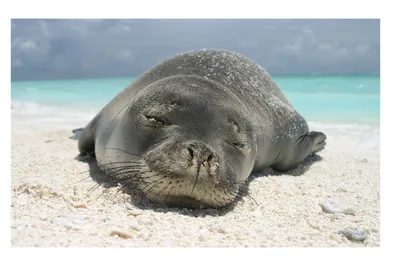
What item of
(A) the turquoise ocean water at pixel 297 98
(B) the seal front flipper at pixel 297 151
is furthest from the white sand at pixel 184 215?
(A) the turquoise ocean water at pixel 297 98

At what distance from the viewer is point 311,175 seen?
5258 mm

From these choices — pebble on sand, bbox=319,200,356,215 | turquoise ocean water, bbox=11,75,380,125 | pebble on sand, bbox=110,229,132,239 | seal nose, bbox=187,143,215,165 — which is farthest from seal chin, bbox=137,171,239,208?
turquoise ocean water, bbox=11,75,380,125

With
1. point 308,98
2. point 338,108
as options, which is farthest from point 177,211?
point 308,98

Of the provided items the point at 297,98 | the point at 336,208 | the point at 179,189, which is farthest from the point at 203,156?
the point at 297,98

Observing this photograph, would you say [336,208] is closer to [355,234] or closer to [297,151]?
[355,234]

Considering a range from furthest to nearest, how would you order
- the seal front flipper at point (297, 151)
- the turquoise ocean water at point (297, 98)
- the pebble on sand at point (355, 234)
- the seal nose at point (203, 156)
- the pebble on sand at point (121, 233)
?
the turquoise ocean water at point (297, 98)
the seal front flipper at point (297, 151)
the seal nose at point (203, 156)
the pebble on sand at point (355, 234)
the pebble on sand at point (121, 233)

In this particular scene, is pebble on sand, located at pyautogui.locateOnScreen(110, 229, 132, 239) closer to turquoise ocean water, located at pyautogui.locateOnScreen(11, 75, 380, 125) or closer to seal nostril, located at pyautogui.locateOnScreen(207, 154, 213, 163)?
seal nostril, located at pyautogui.locateOnScreen(207, 154, 213, 163)

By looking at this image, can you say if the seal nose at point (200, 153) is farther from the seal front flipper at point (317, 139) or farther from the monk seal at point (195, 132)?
the seal front flipper at point (317, 139)

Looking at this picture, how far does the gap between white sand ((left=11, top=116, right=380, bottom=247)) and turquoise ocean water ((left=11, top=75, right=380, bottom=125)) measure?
4.08 meters

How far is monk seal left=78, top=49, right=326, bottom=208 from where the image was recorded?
3.19 m

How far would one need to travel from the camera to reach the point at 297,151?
5.43 m

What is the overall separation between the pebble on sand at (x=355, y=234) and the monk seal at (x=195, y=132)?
2.77 ft

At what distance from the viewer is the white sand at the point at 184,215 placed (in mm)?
2783

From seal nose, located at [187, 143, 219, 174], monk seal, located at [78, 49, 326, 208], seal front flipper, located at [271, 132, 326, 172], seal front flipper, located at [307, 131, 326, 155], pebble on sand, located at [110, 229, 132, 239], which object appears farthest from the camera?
seal front flipper, located at [307, 131, 326, 155]
